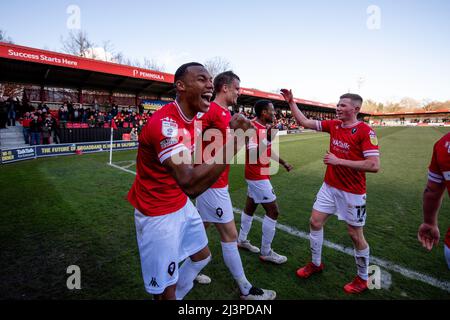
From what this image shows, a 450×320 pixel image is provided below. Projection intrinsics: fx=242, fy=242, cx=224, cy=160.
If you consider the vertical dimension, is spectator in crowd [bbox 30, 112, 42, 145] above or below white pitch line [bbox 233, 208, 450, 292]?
above

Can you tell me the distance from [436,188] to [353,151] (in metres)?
1.23

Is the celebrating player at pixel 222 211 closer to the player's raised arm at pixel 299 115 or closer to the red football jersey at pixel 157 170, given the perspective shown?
the red football jersey at pixel 157 170

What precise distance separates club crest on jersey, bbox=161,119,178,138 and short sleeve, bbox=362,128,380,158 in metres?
2.40

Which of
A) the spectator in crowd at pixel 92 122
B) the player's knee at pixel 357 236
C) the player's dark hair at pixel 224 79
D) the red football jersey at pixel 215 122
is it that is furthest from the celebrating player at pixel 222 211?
the spectator in crowd at pixel 92 122

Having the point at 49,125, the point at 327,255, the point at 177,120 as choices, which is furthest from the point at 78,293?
the point at 49,125

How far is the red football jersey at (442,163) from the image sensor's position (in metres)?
1.75

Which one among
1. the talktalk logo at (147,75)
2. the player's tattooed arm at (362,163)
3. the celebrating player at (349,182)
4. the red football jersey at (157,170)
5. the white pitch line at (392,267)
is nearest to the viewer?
the red football jersey at (157,170)

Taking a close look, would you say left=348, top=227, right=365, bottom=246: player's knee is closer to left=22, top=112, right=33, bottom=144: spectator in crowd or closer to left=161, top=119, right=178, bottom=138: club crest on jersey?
left=161, top=119, right=178, bottom=138: club crest on jersey

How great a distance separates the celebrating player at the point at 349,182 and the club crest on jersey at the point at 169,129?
81.9 inches

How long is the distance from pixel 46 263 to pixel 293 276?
11.7ft

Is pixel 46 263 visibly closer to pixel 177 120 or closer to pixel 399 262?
pixel 177 120

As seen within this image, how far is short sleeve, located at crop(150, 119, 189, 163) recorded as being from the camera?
169 centimetres

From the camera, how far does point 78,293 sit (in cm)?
291

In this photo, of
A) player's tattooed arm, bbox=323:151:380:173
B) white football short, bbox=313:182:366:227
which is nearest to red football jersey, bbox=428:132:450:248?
player's tattooed arm, bbox=323:151:380:173
